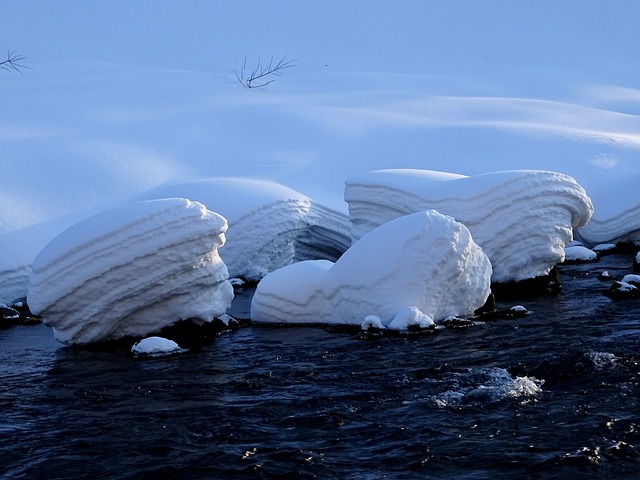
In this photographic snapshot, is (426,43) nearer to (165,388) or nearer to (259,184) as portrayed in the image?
(259,184)

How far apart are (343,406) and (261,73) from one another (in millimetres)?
22483

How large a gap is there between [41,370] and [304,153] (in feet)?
37.4

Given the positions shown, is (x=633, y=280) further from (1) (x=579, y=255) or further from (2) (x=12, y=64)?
(2) (x=12, y=64)

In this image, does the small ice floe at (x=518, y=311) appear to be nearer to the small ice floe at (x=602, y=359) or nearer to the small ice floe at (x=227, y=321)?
the small ice floe at (x=602, y=359)

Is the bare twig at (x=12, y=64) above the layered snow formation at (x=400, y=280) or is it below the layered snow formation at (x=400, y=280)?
above

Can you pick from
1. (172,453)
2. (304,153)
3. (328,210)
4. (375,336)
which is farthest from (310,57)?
(172,453)

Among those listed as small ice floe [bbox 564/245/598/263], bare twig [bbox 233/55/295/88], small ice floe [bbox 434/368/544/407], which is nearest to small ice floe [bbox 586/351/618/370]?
small ice floe [bbox 434/368/544/407]

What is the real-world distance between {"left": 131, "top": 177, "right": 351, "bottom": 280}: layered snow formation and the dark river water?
4.18 m

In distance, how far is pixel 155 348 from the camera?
32.8 feet

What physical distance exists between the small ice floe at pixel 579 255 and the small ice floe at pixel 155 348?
7442 millimetres

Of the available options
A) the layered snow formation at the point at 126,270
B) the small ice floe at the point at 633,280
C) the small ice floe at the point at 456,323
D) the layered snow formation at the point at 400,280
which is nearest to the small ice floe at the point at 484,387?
the layered snow formation at the point at 400,280

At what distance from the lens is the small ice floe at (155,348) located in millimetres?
9977

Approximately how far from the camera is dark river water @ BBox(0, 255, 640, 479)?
641 centimetres

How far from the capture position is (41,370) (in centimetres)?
951
